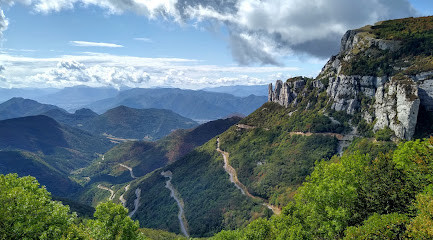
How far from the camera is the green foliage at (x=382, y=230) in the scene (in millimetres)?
27656

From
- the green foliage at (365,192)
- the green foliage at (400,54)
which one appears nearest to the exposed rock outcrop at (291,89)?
the green foliage at (400,54)

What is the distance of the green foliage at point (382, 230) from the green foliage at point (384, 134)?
9025 centimetres

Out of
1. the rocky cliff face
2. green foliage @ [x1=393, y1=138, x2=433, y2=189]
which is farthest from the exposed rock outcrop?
green foliage @ [x1=393, y1=138, x2=433, y2=189]

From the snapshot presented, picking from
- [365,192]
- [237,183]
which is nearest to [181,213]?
[237,183]

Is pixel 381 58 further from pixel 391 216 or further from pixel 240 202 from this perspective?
pixel 391 216

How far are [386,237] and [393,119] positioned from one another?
98236 millimetres

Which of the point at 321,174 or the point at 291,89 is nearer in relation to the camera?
the point at 321,174

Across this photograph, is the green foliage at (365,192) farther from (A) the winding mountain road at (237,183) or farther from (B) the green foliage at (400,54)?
(B) the green foliage at (400,54)

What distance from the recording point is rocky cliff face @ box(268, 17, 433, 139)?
338 ft

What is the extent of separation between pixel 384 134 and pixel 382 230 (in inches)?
→ 3743

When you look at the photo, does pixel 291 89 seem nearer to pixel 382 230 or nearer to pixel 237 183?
pixel 237 183

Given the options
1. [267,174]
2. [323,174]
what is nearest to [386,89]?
[267,174]

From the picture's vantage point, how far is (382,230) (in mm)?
28078

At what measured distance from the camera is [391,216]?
30156 mm
